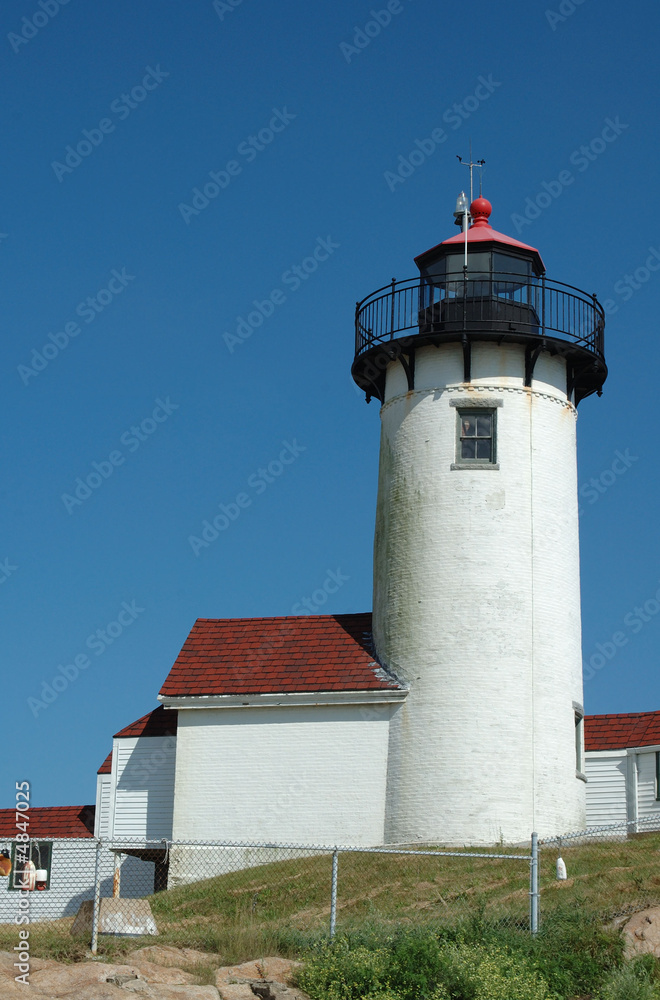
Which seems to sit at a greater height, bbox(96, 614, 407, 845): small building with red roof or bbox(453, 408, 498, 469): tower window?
bbox(453, 408, 498, 469): tower window

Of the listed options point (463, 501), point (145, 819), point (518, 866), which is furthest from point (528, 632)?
point (145, 819)

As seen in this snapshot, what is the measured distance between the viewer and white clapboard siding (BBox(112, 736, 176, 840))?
2795 centimetres

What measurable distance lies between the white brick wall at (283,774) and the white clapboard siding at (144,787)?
86 cm

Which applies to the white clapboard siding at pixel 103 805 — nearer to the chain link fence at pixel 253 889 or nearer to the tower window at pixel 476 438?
the chain link fence at pixel 253 889

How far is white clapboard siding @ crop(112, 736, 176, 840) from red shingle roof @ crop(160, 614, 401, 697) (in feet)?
5.69

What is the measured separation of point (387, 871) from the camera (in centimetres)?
2209

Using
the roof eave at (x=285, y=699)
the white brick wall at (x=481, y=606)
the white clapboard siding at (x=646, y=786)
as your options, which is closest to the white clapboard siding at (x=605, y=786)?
the white clapboard siding at (x=646, y=786)

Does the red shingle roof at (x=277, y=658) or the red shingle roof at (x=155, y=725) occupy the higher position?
the red shingle roof at (x=277, y=658)

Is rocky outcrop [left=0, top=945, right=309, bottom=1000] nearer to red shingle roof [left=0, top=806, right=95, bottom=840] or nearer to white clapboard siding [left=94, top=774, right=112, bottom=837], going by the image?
white clapboard siding [left=94, top=774, right=112, bottom=837]

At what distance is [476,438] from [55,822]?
13.6 m

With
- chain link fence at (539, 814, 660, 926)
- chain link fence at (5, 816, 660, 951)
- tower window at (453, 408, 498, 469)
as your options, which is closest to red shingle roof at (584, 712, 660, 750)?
chain link fence at (5, 816, 660, 951)

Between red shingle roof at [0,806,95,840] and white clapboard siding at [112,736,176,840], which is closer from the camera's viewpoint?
white clapboard siding at [112,736,176,840]

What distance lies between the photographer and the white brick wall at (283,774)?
26047 mm

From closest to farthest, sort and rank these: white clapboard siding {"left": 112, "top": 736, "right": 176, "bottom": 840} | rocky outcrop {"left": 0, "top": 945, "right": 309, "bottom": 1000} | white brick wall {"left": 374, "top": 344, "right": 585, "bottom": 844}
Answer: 1. rocky outcrop {"left": 0, "top": 945, "right": 309, "bottom": 1000}
2. white brick wall {"left": 374, "top": 344, "right": 585, "bottom": 844}
3. white clapboard siding {"left": 112, "top": 736, "right": 176, "bottom": 840}
